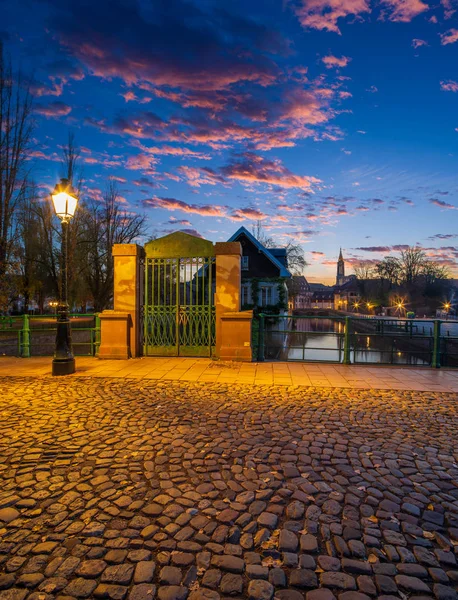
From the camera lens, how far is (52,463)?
3.45 metres

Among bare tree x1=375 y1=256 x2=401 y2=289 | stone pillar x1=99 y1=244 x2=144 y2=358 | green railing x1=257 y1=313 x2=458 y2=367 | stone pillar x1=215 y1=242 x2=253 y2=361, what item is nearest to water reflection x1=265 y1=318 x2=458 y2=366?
green railing x1=257 y1=313 x2=458 y2=367

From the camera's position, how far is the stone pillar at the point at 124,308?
9.91 meters

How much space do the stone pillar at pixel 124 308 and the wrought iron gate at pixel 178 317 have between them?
1.44 ft

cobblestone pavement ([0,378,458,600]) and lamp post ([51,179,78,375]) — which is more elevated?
lamp post ([51,179,78,375])

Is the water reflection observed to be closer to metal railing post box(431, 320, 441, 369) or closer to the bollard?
metal railing post box(431, 320, 441, 369)

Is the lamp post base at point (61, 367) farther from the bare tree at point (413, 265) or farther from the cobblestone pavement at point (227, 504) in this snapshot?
the bare tree at point (413, 265)

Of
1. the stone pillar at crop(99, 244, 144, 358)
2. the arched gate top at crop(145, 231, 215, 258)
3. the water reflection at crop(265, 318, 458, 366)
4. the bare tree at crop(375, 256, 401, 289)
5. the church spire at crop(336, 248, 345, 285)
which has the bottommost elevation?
the water reflection at crop(265, 318, 458, 366)

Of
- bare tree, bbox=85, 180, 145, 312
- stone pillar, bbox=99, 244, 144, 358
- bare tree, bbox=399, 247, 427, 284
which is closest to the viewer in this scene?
stone pillar, bbox=99, 244, 144, 358

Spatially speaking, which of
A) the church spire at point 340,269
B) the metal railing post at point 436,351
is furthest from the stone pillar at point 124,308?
the church spire at point 340,269

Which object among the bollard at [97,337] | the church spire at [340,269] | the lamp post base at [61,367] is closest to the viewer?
the lamp post base at [61,367]

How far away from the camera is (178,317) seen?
32.7 feet

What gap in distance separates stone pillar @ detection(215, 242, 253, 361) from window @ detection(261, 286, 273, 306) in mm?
20459

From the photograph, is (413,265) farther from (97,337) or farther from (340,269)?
(340,269)

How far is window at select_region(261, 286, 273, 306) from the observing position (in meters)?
30.0
